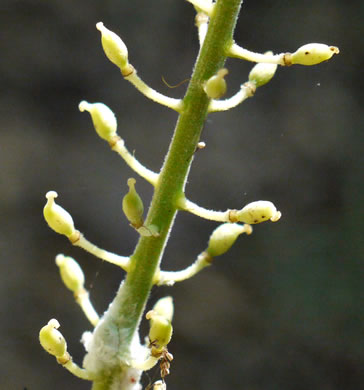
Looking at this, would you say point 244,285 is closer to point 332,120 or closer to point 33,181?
point 332,120

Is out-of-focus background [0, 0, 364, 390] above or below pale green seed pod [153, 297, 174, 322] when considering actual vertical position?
above

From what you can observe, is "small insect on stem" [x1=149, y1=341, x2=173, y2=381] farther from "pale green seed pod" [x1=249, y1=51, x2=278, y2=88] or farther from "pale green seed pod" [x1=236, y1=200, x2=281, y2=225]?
"pale green seed pod" [x1=249, y1=51, x2=278, y2=88]

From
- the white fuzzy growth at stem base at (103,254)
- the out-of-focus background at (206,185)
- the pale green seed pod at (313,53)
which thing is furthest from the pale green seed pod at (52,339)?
the out-of-focus background at (206,185)

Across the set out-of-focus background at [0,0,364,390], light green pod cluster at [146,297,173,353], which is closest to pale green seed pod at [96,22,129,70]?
light green pod cluster at [146,297,173,353]

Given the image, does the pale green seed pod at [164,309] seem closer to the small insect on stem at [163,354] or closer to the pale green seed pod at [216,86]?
the small insect on stem at [163,354]

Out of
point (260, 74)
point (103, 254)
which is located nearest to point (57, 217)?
point (103, 254)

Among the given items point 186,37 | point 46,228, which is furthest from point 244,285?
point 186,37
